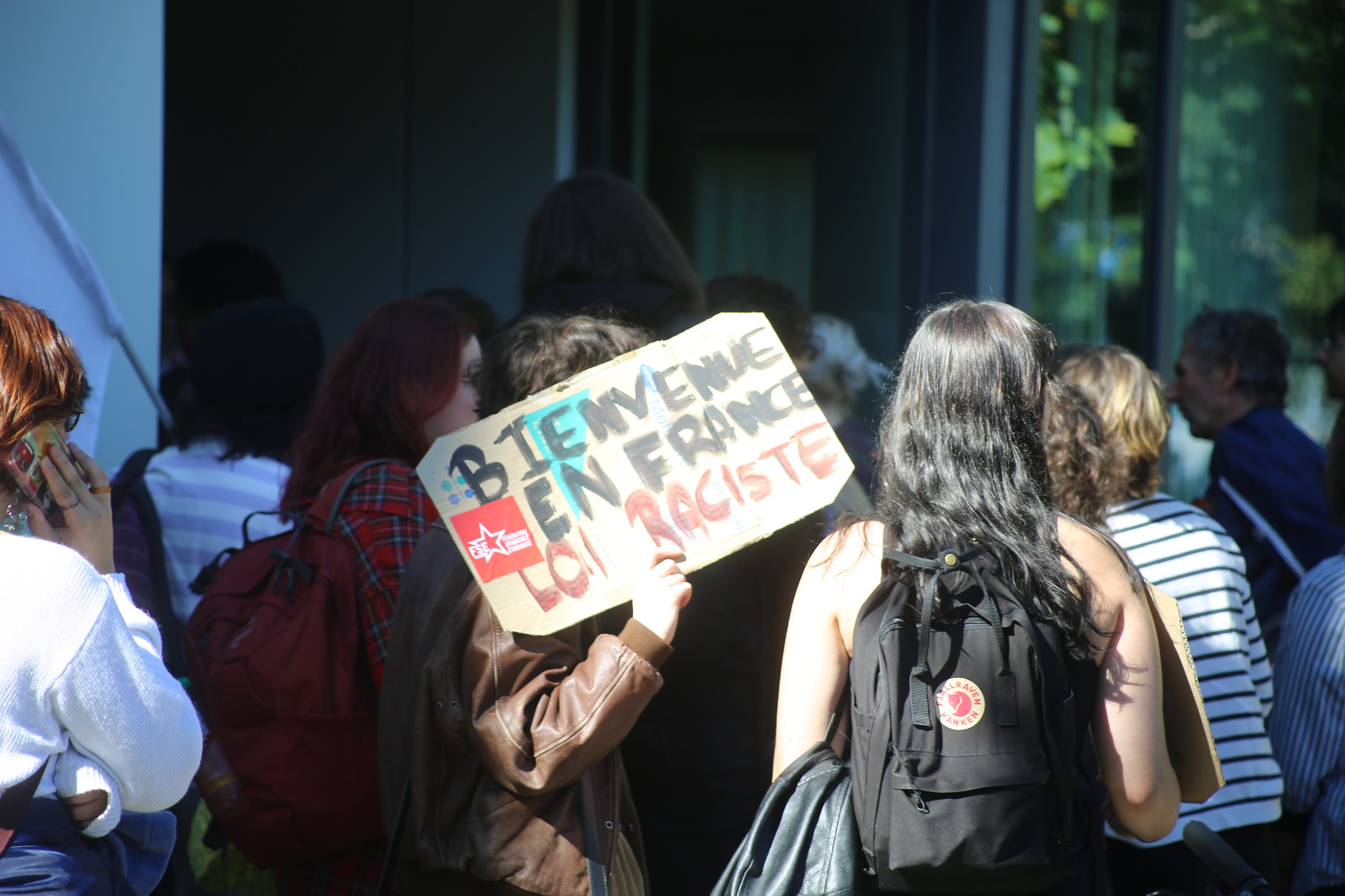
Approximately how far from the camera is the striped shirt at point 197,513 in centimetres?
285

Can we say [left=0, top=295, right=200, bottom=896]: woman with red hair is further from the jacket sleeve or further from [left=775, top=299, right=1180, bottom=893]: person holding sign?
[left=775, top=299, right=1180, bottom=893]: person holding sign

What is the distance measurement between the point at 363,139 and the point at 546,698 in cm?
438

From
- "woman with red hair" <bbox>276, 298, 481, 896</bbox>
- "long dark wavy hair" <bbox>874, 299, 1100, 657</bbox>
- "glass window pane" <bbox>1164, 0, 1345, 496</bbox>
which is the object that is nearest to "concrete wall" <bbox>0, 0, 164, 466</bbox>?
"woman with red hair" <bbox>276, 298, 481, 896</bbox>

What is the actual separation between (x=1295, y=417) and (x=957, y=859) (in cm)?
619

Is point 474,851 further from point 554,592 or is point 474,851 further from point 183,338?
point 183,338

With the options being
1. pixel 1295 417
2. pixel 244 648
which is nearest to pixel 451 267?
pixel 244 648

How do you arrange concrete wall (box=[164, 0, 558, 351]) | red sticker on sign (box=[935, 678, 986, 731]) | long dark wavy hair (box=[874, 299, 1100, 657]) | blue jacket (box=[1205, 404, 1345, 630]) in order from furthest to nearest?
concrete wall (box=[164, 0, 558, 351]) < blue jacket (box=[1205, 404, 1345, 630]) < long dark wavy hair (box=[874, 299, 1100, 657]) < red sticker on sign (box=[935, 678, 986, 731])

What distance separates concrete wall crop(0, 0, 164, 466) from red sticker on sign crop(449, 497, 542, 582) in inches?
67.2

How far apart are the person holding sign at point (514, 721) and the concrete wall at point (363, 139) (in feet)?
11.5

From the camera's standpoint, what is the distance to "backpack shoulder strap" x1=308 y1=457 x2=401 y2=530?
7.98ft

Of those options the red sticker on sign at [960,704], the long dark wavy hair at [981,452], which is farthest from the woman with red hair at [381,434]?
the red sticker on sign at [960,704]

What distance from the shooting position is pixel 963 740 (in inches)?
64.8

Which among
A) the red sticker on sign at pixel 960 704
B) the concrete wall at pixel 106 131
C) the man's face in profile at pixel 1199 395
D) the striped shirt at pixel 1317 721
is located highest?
the concrete wall at pixel 106 131

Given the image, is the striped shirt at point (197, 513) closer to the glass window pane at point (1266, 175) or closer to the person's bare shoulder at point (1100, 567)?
the person's bare shoulder at point (1100, 567)
